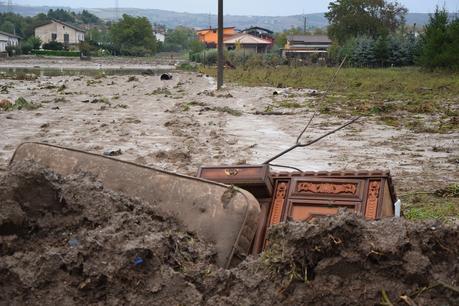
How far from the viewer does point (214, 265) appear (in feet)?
11.4

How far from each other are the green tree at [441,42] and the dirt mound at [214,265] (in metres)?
31.4

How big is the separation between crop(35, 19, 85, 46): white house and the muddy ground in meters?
109

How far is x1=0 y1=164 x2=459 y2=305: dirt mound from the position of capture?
287 cm

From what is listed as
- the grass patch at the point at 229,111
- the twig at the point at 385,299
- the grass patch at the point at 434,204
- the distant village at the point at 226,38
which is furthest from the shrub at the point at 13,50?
the twig at the point at 385,299

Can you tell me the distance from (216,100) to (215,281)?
727 inches

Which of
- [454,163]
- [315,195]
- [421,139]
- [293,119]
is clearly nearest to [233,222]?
[315,195]

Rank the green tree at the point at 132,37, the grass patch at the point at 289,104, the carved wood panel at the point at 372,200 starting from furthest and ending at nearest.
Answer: the green tree at the point at 132,37 < the grass patch at the point at 289,104 < the carved wood panel at the point at 372,200

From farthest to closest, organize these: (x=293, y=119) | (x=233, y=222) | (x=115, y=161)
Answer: (x=293, y=119) < (x=115, y=161) < (x=233, y=222)

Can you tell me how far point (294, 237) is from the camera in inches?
119

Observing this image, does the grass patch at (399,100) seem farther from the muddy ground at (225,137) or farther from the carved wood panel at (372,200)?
the carved wood panel at (372,200)

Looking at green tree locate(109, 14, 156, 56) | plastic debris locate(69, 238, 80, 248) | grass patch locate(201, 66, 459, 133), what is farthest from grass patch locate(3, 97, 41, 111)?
green tree locate(109, 14, 156, 56)

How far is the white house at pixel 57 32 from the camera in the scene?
12344 centimetres

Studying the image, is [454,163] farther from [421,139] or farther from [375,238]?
[375,238]

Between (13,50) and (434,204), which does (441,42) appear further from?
(13,50)
